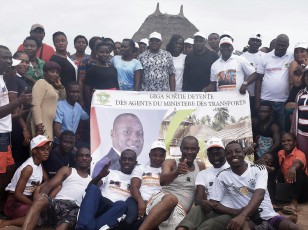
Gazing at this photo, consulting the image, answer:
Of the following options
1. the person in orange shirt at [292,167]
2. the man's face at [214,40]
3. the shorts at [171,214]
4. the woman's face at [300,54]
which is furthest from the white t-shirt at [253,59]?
the shorts at [171,214]

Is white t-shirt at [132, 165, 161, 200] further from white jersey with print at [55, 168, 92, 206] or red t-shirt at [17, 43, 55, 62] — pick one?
red t-shirt at [17, 43, 55, 62]

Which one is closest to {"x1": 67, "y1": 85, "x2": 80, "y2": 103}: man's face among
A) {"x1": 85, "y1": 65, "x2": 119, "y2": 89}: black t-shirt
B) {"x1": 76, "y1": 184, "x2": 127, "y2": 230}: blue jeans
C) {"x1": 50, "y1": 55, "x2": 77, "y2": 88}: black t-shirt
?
{"x1": 50, "y1": 55, "x2": 77, "y2": 88}: black t-shirt

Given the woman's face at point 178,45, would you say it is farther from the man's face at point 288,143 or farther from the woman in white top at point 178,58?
the man's face at point 288,143

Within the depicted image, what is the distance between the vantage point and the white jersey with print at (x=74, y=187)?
6418mm

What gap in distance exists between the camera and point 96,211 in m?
6.07

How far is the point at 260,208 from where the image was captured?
5809 millimetres

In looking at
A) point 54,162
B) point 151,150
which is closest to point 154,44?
point 151,150

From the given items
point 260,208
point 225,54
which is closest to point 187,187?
point 260,208

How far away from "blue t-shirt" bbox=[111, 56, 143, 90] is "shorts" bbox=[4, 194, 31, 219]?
9.79 ft

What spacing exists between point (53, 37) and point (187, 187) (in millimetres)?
3947

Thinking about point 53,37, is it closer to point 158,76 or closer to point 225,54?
point 158,76

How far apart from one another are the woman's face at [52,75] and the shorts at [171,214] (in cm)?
248

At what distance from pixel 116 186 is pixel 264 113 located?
3101mm

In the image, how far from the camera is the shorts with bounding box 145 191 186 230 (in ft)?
19.6
